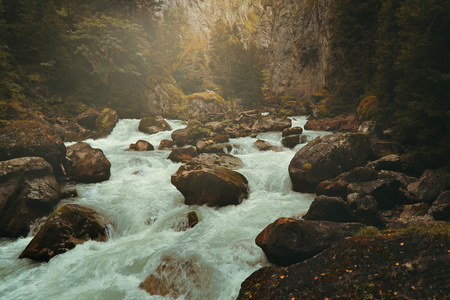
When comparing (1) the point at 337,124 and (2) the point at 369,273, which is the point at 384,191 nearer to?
(2) the point at 369,273

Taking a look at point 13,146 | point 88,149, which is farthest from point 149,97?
point 13,146

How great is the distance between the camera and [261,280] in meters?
5.21

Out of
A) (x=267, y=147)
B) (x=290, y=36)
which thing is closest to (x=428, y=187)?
(x=267, y=147)

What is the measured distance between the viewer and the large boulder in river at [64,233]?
23.6 ft

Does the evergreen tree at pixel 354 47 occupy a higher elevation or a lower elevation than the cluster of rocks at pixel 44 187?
higher

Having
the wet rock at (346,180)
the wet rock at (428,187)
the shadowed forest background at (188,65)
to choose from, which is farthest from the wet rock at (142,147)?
the wet rock at (428,187)

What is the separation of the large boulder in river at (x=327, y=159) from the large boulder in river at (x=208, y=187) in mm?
3088

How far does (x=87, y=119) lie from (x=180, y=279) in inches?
881

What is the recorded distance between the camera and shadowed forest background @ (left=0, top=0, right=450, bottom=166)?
9.05 meters

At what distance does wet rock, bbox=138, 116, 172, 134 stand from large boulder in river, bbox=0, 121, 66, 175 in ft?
40.5

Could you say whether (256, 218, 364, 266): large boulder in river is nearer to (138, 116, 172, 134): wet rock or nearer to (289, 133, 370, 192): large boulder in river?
(289, 133, 370, 192): large boulder in river

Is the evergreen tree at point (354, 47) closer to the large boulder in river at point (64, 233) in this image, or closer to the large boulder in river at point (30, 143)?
the large boulder in river at point (64, 233)

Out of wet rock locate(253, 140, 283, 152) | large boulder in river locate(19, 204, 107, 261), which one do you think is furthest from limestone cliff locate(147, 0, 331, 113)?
large boulder in river locate(19, 204, 107, 261)

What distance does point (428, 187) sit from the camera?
8.51 metres
